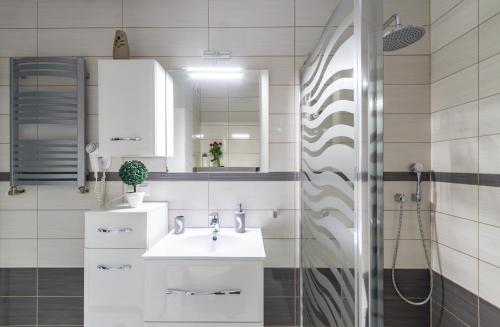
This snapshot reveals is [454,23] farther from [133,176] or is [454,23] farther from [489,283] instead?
[133,176]

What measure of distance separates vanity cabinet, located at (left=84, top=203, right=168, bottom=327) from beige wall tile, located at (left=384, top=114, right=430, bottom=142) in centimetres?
167

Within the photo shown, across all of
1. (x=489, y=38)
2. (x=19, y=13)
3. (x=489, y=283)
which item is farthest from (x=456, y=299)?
(x=19, y=13)

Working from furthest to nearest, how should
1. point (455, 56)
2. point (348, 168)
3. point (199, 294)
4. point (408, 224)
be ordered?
point (408, 224) → point (455, 56) → point (199, 294) → point (348, 168)

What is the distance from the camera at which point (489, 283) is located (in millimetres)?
1453

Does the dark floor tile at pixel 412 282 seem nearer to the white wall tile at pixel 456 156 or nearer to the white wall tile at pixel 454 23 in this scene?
the white wall tile at pixel 456 156

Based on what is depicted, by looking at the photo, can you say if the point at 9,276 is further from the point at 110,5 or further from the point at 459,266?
the point at 459,266

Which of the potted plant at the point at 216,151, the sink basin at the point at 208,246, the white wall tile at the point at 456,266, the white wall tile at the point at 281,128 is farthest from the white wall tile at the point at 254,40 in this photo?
the white wall tile at the point at 456,266

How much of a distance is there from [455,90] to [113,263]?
2219 mm

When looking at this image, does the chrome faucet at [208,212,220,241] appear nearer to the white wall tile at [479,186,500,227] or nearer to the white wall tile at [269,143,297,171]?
the white wall tile at [269,143,297,171]

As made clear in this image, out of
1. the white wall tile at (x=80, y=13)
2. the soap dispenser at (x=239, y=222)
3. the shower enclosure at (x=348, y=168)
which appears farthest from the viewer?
the white wall tile at (x=80, y=13)

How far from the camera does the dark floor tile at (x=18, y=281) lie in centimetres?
203

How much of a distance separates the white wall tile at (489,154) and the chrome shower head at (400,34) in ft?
1.98

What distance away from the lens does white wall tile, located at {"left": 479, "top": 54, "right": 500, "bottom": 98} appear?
4.55 ft

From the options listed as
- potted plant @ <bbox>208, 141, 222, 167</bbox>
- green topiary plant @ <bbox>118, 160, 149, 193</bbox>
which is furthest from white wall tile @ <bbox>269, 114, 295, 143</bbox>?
green topiary plant @ <bbox>118, 160, 149, 193</bbox>
